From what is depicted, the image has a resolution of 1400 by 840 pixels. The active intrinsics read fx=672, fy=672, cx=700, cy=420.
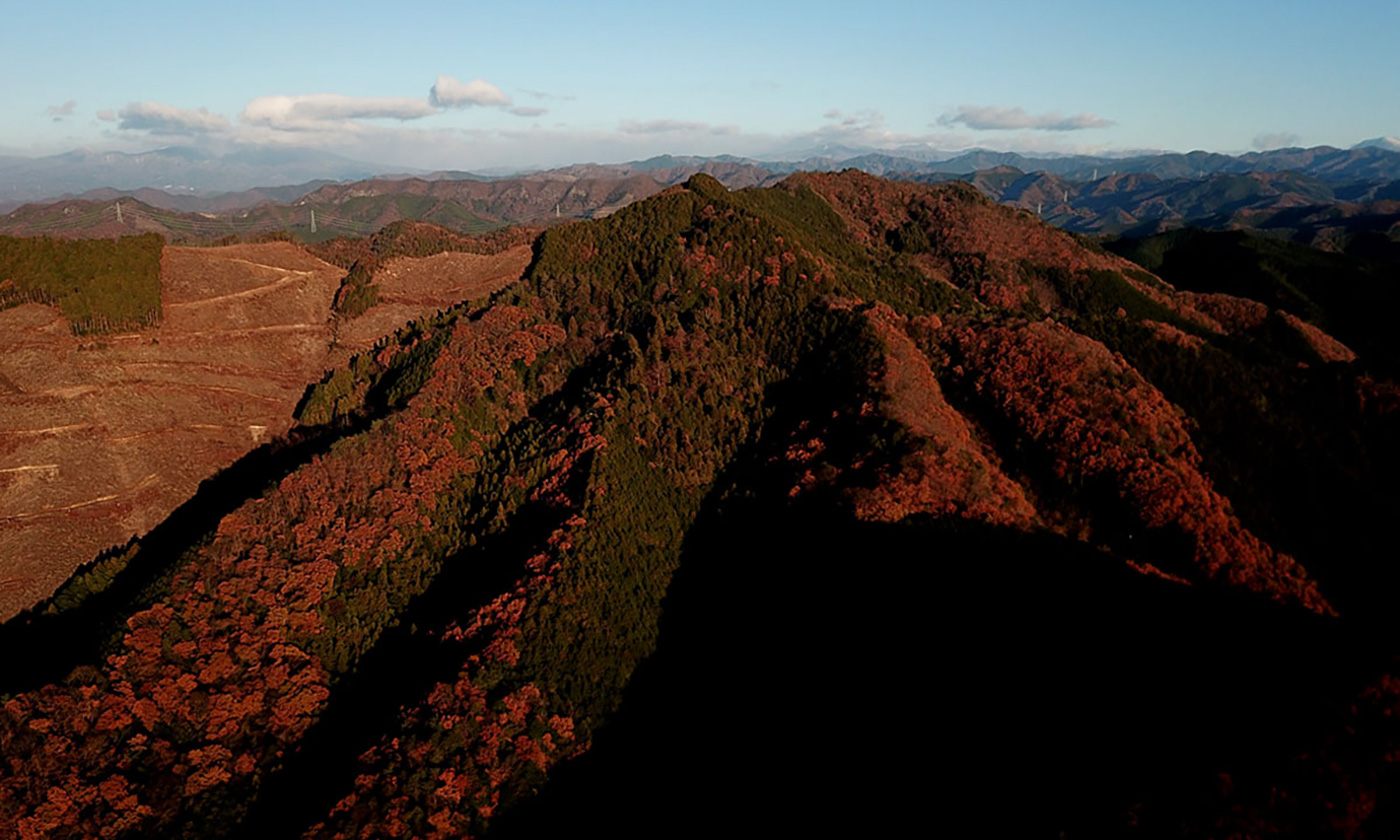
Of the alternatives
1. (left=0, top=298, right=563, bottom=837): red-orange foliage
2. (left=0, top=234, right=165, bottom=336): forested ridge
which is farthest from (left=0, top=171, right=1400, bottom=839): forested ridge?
(left=0, top=234, right=165, bottom=336): forested ridge

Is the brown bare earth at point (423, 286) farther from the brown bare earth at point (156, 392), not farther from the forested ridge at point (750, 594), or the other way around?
the forested ridge at point (750, 594)

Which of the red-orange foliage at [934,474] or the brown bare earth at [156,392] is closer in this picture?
the red-orange foliage at [934,474]

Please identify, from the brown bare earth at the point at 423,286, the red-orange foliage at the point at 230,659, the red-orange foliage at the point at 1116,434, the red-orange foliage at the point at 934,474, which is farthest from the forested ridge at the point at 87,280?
the red-orange foliage at the point at 1116,434

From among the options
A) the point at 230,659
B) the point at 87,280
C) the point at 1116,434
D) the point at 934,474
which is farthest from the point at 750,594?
the point at 87,280

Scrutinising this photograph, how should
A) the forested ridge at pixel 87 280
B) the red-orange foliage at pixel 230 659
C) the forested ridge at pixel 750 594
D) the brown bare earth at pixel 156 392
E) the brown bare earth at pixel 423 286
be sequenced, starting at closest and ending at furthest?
1. the forested ridge at pixel 750 594
2. the red-orange foliage at pixel 230 659
3. the brown bare earth at pixel 156 392
4. the forested ridge at pixel 87 280
5. the brown bare earth at pixel 423 286

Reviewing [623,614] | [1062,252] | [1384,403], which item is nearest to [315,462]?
[623,614]

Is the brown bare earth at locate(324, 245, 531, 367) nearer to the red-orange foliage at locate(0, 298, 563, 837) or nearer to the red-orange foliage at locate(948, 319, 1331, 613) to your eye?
the red-orange foliage at locate(0, 298, 563, 837)
